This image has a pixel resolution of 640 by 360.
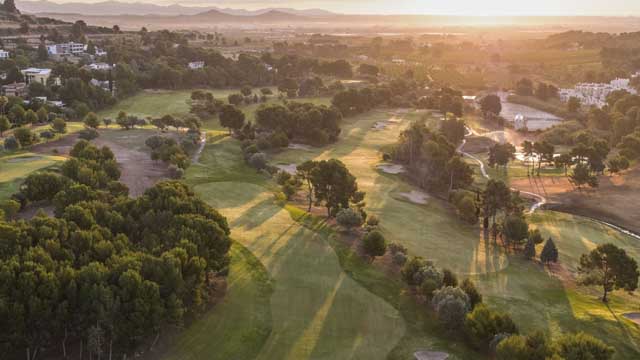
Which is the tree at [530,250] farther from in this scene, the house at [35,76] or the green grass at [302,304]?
the house at [35,76]

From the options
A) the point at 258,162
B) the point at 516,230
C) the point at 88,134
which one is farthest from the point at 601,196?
the point at 88,134

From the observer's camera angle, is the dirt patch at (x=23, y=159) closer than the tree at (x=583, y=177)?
Yes

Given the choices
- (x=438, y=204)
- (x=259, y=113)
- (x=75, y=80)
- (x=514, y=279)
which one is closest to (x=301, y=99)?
(x=259, y=113)

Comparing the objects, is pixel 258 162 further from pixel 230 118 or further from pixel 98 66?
pixel 98 66

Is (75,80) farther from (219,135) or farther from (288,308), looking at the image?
(288,308)

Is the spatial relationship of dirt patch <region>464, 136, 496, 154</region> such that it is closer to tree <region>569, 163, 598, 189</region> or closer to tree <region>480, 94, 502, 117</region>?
tree <region>480, 94, 502, 117</region>

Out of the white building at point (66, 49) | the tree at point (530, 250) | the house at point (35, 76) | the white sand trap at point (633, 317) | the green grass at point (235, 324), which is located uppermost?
the white building at point (66, 49)

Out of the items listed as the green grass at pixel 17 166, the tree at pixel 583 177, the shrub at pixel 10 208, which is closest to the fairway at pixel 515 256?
the tree at pixel 583 177
